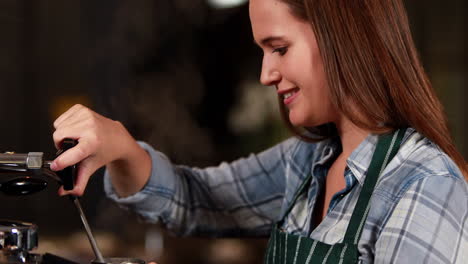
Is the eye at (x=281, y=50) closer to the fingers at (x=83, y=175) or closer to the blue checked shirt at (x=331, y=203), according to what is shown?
the blue checked shirt at (x=331, y=203)

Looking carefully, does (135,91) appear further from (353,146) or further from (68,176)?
(68,176)

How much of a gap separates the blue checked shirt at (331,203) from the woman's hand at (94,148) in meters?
0.06

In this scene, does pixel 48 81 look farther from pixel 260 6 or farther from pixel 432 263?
pixel 432 263

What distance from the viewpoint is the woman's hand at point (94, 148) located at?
94 centimetres

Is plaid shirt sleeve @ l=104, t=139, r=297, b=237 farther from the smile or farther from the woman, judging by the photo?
the smile

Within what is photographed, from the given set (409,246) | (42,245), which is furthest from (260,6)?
(42,245)

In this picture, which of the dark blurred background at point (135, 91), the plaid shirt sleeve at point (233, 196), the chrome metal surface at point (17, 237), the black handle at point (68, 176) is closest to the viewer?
the chrome metal surface at point (17, 237)

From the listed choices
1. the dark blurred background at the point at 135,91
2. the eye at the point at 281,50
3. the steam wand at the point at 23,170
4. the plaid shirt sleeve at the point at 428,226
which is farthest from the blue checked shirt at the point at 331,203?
the steam wand at the point at 23,170

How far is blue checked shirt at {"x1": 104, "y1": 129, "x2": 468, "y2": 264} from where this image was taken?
3.06 feet

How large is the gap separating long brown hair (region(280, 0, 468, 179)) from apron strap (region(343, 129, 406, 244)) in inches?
1.7

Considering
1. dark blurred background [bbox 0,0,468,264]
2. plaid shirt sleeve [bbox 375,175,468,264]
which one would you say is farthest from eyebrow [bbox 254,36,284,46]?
dark blurred background [bbox 0,0,468,264]

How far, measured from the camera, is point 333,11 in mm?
1056

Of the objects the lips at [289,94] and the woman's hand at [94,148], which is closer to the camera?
the woman's hand at [94,148]

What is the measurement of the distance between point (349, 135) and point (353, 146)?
0.9 inches
